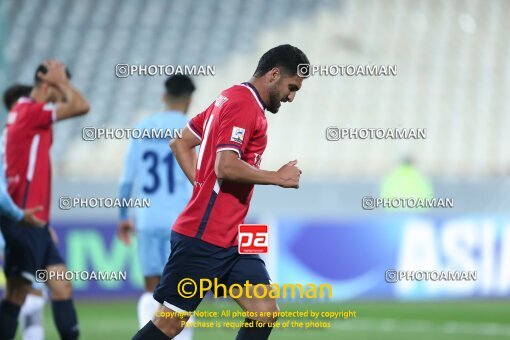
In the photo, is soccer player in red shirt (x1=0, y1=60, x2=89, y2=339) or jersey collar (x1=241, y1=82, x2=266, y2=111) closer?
jersey collar (x1=241, y1=82, x2=266, y2=111)

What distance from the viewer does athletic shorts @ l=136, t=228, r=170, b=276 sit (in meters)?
7.73

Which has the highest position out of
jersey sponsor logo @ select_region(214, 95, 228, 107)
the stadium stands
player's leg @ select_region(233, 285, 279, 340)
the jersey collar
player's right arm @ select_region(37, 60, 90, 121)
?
the stadium stands

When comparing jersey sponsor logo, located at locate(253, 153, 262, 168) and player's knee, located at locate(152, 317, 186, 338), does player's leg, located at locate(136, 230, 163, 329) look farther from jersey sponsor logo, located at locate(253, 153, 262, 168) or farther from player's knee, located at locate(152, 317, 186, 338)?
jersey sponsor logo, located at locate(253, 153, 262, 168)

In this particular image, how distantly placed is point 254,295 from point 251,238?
1.08 feet

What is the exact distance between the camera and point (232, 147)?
16.7 feet

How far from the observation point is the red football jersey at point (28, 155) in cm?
738

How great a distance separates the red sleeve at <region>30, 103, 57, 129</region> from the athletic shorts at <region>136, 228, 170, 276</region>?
1.13 meters

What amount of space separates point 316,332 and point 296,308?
209cm

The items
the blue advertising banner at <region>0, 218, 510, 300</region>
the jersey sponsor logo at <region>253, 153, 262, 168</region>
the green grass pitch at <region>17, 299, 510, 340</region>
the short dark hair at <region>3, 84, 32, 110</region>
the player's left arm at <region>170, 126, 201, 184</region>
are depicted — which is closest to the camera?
the jersey sponsor logo at <region>253, 153, 262, 168</region>

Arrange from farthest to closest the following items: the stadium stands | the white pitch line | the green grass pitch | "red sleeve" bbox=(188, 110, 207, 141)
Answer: the stadium stands, the white pitch line, the green grass pitch, "red sleeve" bbox=(188, 110, 207, 141)

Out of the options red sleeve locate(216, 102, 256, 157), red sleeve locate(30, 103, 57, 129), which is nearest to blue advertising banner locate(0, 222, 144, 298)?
red sleeve locate(30, 103, 57, 129)

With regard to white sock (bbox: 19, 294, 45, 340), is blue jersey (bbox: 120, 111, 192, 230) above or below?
above

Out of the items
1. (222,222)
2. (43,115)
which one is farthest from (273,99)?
(43,115)

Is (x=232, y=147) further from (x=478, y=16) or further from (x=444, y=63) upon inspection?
(x=478, y=16)
